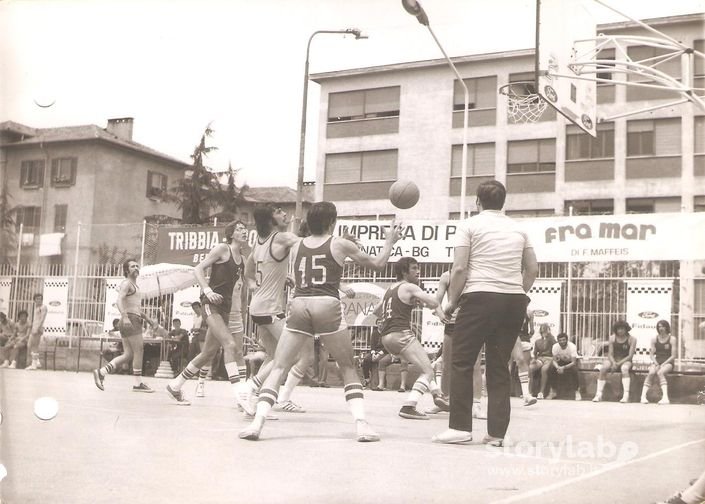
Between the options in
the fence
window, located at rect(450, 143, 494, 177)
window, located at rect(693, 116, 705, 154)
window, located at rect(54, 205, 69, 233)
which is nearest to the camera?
window, located at rect(54, 205, 69, 233)

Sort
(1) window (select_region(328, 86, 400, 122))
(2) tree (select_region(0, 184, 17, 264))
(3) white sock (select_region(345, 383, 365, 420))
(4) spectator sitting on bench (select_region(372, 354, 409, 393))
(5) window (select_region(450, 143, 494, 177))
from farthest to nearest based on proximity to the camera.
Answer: (5) window (select_region(450, 143, 494, 177)), (1) window (select_region(328, 86, 400, 122)), (4) spectator sitting on bench (select_region(372, 354, 409, 393)), (2) tree (select_region(0, 184, 17, 264)), (3) white sock (select_region(345, 383, 365, 420))

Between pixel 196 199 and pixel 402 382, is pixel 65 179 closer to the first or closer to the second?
pixel 196 199

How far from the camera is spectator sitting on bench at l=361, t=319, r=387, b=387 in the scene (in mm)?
16717

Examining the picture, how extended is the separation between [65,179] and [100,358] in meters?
3.95

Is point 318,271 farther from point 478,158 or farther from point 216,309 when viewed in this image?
point 478,158

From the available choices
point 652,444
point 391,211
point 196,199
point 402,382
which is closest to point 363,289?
point 402,382

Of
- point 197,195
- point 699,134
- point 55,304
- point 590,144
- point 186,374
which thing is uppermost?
point 590,144

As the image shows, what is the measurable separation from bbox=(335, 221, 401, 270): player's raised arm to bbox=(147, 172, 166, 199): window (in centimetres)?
977

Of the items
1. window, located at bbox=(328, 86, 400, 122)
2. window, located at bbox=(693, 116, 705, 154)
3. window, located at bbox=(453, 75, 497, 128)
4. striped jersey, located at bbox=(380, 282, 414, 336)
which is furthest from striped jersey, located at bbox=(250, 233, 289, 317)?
window, located at bbox=(453, 75, 497, 128)

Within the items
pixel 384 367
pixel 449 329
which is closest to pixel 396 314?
pixel 449 329

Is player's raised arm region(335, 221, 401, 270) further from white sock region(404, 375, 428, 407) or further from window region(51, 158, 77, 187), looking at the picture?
window region(51, 158, 77, 187)

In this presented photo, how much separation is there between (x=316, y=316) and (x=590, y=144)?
27844mm

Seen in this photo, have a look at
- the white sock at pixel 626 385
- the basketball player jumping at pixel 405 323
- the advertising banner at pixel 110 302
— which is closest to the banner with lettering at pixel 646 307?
the white sock at pixel 626 385

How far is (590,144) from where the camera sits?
32.6 meters
